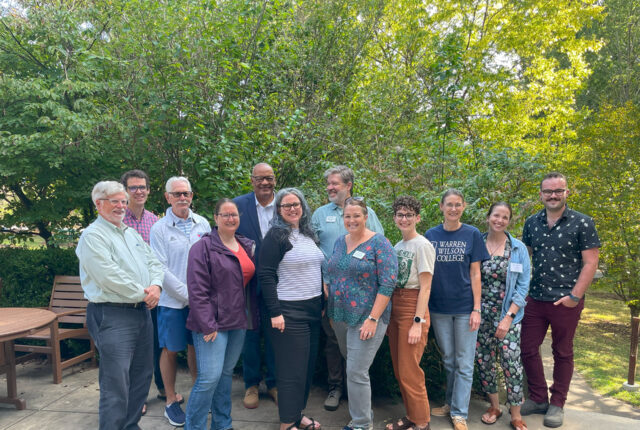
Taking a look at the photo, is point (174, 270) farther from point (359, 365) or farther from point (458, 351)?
point (458, 351)

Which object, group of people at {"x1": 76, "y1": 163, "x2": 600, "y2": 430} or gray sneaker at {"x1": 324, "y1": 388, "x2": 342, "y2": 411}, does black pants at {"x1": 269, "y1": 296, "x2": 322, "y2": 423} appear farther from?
gray sneaker at {"x1": 324, "y1": 388, "x2": 342, "y2": 411}

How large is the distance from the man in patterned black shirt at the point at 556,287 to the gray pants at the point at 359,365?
5.13 feet

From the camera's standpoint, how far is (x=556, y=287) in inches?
138

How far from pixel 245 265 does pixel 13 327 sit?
2110 mm

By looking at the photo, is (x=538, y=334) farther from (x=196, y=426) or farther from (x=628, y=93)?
(x=628, y=93)

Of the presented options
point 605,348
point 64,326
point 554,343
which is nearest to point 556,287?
point 554,343

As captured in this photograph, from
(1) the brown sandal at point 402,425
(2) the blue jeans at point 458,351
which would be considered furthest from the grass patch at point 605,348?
(1) the brown sandal at point 402,425

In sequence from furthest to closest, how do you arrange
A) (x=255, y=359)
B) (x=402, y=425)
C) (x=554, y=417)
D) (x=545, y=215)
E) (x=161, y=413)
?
1. (x=255, y=359)
2. (x=545, y=215)
3. (x=161, y=413)
4. (x=554, y=417)
5. (x=402, y=425)

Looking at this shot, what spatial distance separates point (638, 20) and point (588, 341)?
477 inches

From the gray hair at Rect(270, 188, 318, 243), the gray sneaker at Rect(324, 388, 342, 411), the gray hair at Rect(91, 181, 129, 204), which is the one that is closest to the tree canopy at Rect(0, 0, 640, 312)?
the gray hair at Rect(270, 188, 318, 243)

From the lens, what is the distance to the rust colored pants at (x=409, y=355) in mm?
3078


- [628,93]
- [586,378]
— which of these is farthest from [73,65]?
[628,93]

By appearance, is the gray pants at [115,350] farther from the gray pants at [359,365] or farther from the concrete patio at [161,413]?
the gray pants at [359,365]

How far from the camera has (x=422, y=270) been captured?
302 cm
